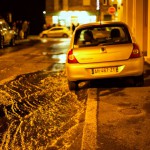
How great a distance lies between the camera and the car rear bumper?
923 centimetres

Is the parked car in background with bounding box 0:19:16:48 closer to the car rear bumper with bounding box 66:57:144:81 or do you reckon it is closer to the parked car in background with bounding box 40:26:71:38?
the parked car in background with bounding box 40:26:71:38

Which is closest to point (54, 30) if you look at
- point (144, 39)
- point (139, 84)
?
point (144, 39)

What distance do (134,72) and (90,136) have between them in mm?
3582

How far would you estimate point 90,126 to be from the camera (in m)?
6.54

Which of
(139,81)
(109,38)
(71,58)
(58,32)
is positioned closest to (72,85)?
(71,58)

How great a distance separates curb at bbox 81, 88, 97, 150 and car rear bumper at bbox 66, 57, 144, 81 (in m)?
0.66

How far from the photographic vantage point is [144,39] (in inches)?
714

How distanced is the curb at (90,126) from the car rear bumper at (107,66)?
0.66 metres

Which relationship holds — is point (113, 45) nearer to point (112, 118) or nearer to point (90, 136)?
point (112, 118)

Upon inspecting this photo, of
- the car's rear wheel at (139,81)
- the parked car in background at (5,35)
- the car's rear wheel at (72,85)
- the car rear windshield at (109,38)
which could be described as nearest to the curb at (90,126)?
the car's rear wheel at (72,85)

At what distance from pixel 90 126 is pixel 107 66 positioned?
296cm

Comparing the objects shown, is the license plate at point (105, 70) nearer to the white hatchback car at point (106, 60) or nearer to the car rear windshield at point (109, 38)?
the white hatchback car at point (106, 60)

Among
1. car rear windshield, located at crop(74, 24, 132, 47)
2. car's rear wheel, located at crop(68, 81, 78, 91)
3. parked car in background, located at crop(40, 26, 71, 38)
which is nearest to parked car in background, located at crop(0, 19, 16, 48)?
parked car in background, located at crop(40, 26, 71, 38)

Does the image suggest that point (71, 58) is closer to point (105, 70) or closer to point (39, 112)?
point (105, 70)
